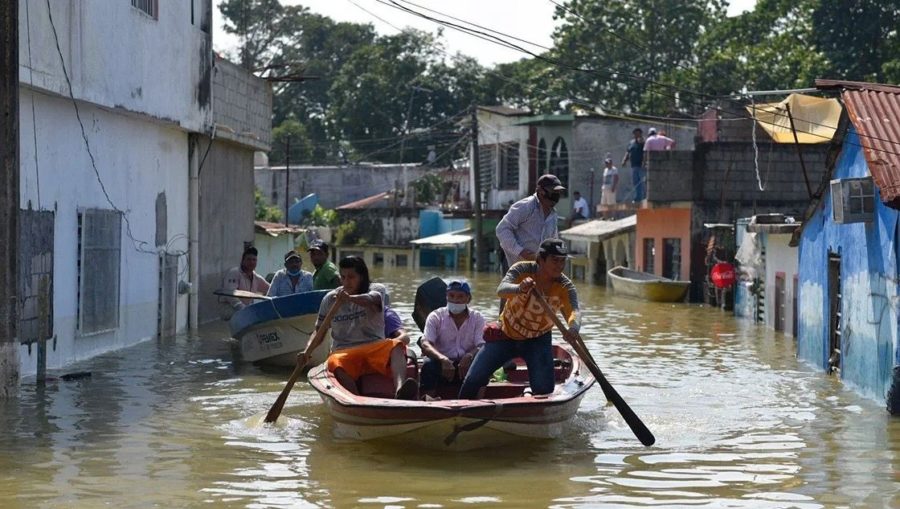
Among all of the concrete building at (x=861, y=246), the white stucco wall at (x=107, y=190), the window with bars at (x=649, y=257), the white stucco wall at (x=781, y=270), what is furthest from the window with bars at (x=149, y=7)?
the window with bars at (x=649, y=257)

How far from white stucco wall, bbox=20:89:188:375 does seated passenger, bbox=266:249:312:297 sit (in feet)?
8.15

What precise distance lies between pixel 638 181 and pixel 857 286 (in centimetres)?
2121

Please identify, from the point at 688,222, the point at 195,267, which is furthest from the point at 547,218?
the point at 688,222

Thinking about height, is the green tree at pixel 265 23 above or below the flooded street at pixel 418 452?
above

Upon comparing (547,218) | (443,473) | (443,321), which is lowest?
(443,473)

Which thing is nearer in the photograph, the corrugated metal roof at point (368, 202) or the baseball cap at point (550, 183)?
the baseball cap at point (550, 183)

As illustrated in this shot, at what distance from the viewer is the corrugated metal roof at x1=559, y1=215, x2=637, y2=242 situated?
4034 cm

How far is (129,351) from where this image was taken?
1889 centimetres

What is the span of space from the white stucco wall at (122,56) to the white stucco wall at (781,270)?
1024 centimetres

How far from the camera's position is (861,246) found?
15320 mm

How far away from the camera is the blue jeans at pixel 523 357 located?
11688mm

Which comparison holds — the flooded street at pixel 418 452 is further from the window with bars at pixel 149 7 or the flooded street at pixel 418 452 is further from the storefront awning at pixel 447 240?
the storefront awning at pixel 447 240

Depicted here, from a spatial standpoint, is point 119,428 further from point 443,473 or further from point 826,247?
point 826,247

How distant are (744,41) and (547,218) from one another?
133 ft
